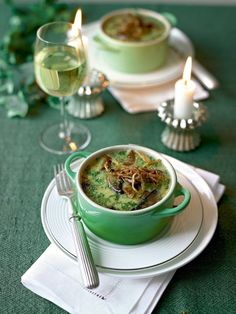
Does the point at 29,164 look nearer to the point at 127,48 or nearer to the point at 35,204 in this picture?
the point at 35,204

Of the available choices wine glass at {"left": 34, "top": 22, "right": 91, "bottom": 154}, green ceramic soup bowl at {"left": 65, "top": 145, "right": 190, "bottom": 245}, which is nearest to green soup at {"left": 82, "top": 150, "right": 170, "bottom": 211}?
green ceramic soup bowl at {"left": 65, "top": 145, "right": 190, "bottom": 245}

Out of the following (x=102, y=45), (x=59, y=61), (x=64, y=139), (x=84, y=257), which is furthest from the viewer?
(x=102, y=45)

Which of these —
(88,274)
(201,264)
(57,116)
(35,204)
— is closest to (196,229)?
(201,264)

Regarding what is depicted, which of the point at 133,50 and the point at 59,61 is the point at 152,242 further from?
the point at 133,50

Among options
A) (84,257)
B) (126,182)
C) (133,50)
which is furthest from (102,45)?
(84,257)

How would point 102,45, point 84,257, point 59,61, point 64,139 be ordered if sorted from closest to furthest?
point 84,257
point 59,61
point 64,139
point 102,45

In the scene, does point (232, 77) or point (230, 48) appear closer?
point (232, 77)

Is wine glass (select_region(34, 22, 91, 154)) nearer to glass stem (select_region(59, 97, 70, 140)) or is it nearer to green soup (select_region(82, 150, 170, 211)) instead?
glass stem (select_region(59, 97, 70, 140))
